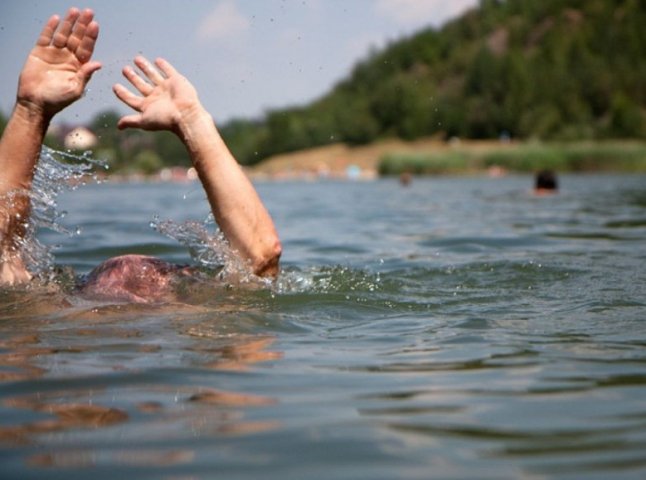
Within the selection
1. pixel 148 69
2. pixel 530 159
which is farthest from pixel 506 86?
pixel 148 69

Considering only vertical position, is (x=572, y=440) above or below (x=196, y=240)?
below

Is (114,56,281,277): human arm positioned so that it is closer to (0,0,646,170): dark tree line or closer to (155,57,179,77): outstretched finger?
(155,57,179,77): outstretched finger

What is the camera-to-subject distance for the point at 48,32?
4.45 meters

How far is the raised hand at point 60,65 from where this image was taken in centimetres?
436

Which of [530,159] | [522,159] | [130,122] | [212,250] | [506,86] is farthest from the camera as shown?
[506,86]

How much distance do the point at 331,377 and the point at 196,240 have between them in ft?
6.44

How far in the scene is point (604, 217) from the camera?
38.2 feet

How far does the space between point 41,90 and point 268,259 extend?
116 centimetres

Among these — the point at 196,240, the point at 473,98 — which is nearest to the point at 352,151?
the point at 473,98

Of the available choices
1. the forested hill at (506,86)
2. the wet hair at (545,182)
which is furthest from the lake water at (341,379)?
the forested hill at (506,86)

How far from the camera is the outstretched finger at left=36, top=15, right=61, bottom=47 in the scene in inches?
174

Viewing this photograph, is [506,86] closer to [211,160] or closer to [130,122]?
[211,160]

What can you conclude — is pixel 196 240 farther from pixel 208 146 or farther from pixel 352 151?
pixel 352 151

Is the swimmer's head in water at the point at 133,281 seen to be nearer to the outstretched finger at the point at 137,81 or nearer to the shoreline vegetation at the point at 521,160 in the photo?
the outstretched finger at the point at 137,81
